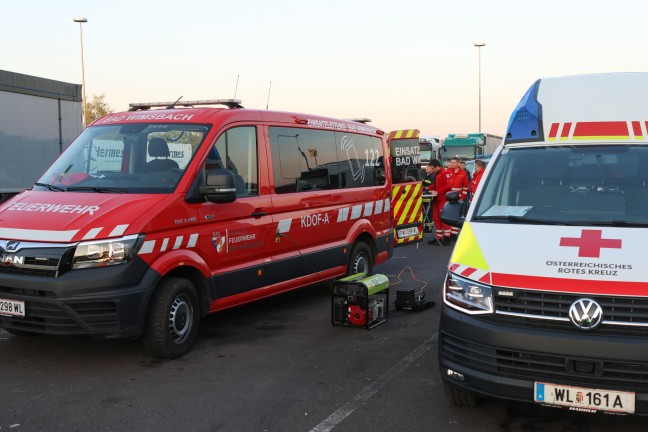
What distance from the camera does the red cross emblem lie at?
409 cm

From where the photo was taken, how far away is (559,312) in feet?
12.7

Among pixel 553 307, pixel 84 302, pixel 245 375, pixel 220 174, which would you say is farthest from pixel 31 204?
pixel 553 307

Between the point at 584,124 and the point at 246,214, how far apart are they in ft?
10.4

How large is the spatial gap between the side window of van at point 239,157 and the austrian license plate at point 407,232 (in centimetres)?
475

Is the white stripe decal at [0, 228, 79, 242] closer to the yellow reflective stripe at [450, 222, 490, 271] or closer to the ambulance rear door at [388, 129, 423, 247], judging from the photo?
the yellow reflective stripe at [450, 222, 490, 271]

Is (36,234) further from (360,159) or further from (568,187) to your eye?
(360,159)

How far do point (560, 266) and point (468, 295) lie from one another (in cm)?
58

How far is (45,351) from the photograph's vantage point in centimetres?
609

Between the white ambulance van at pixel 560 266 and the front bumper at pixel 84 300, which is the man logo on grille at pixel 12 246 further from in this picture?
the white ambulance van at pixel 560 266

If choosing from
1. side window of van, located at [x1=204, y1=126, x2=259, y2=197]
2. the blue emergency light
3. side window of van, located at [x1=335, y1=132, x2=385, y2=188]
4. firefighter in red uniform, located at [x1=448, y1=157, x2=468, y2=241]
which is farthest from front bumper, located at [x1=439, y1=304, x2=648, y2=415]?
firefighter in red uniform, located at [x1=448, y1=157, x2=468, y2=241]

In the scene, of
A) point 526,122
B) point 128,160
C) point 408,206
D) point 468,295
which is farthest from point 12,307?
point 408,206

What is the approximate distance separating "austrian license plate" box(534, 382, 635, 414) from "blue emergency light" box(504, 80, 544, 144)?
220 cm

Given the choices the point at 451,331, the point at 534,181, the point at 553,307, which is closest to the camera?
the point at 553,307

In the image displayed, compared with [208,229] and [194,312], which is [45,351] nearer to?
[194,312]
